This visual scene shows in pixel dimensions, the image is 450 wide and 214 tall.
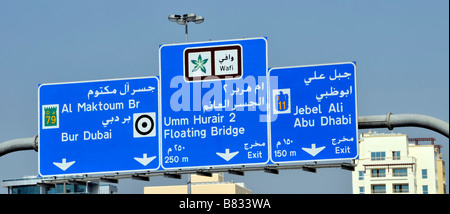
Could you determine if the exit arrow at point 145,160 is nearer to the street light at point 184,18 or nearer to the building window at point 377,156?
the street light at point 184,18

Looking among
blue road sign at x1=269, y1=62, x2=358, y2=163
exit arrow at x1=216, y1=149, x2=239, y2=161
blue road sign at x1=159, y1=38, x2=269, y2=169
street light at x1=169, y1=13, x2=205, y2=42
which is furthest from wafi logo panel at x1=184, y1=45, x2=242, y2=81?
street light at x1=169, y1=13, x2=205, y2=42

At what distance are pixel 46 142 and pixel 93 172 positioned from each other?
1.51m


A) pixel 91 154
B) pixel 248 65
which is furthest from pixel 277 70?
pixel 91 154

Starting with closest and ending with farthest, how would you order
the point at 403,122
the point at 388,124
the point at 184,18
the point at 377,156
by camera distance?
1. the point at 403,122
2. the point at 388,124
3. the point at 184,18
4. the point at 377,156

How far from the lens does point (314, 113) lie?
2591 centimetres

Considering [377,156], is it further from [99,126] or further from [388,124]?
[388,124]

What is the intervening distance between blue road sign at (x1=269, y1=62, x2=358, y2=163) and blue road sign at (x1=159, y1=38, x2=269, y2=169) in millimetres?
374

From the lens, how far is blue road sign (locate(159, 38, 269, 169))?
26234mm

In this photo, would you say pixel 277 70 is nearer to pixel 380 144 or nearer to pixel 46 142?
pixel 46 142

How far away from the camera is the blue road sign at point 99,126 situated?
27.2 meters

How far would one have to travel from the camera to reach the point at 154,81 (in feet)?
89.6

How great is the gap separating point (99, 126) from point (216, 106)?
3.30 m

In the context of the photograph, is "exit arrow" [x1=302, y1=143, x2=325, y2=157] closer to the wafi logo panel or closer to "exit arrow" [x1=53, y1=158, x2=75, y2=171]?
the wafi logo panel

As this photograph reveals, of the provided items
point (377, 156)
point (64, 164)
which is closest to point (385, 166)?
point (377, 156)
